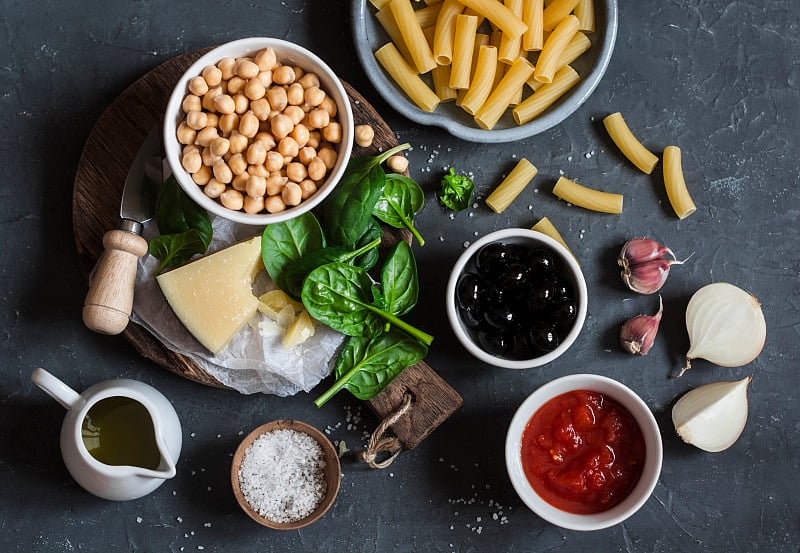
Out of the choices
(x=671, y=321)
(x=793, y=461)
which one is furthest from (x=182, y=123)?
(x=793, y=461)

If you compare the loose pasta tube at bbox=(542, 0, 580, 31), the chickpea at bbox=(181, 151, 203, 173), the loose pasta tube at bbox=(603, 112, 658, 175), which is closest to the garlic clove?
the loose pasta tube at bbox=(603, 112, 658, 175)

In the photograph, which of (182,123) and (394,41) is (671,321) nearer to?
(394,41)

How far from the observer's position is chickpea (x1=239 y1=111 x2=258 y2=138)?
161cm

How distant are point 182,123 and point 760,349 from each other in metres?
1.47

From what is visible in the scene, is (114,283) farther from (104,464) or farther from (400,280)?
(400,280)

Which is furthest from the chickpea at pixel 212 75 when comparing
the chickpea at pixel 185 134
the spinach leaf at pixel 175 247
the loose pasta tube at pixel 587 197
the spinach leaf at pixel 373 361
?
the loose pasta tube at pixel 587 197

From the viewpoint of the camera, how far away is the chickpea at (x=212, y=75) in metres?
1.62

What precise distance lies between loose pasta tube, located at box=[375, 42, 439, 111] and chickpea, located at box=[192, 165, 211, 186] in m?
→ 0.51

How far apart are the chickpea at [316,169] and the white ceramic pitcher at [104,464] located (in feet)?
1.94

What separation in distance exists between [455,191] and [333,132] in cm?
38

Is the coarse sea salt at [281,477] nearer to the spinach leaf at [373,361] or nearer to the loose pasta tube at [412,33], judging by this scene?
the spinach leaf at [373,361]

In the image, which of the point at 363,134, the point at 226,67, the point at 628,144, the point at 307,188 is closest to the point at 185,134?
the point at 226,67

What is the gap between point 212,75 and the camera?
162cm

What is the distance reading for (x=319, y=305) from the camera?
67.6 inches
